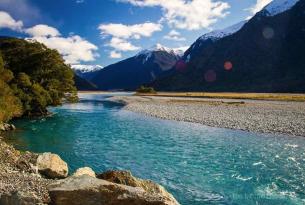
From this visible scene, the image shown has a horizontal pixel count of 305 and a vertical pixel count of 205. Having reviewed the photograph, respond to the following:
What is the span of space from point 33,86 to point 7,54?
12.0 metres

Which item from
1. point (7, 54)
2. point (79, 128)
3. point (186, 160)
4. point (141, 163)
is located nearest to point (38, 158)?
point (141, 163)

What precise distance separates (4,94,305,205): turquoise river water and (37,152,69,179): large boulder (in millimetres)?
3622

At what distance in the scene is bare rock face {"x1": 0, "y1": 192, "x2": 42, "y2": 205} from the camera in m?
13.4

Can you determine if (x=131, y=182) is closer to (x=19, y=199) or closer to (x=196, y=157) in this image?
(x=19, y=199)

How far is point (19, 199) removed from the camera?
13430mm

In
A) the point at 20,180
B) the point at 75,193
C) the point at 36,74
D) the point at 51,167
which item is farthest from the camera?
the point at 36,74

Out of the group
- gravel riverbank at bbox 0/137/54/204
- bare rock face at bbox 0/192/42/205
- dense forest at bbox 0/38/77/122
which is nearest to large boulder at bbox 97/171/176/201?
gravel riverbank at bbox 0/137/54/204

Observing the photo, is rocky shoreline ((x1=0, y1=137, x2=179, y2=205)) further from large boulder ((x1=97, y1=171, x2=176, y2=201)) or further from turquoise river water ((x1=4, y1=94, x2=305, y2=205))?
turquoise river water ((x1=4, y1=94, x2=305, y2=205))

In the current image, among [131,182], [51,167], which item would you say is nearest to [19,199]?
[131,182]

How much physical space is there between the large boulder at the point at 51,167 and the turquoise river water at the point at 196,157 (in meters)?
3.62

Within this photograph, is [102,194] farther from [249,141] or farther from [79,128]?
[79,128]

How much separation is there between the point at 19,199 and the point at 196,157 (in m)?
18.6

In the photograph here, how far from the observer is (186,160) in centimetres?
2889

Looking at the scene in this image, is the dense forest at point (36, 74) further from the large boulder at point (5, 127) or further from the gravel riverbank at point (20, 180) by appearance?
the gravel riverbank at point (20, 180)
